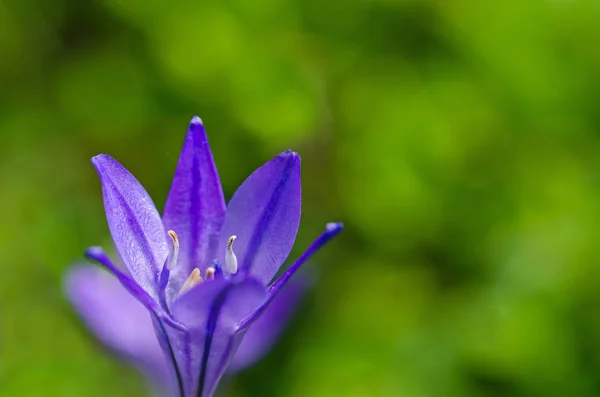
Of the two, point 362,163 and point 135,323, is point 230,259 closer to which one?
point 135,323

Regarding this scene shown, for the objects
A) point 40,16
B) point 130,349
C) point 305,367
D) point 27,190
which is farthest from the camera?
point 40,16

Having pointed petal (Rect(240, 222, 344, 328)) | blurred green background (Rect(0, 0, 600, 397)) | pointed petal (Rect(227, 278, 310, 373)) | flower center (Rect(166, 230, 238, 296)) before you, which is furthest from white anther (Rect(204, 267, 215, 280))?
blurred green background (Rect(0, 0, 600, 397))

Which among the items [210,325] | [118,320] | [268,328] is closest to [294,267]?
[210,325]

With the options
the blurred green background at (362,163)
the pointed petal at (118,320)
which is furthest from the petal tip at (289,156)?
the blurred green background at (362,163)

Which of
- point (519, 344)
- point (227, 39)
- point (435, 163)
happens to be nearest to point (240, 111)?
point (227, 39)

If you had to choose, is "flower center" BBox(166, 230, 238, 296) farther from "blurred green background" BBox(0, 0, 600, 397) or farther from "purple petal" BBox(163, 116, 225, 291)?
"blurred green background" BBox(0, 0, 600, 397)

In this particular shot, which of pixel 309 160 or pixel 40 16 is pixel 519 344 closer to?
pixel 309 160
